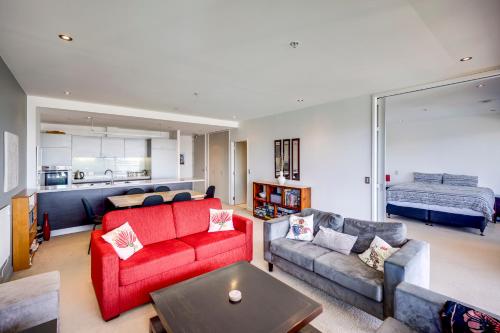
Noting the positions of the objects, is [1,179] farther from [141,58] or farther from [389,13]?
[389,13]

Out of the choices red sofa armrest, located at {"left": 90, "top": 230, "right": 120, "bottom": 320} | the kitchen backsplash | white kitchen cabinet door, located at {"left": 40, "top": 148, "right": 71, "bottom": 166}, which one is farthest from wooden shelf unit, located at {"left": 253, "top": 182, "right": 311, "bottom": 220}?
white kitchen cabinet door, located at {"left": 40, "top": 148, "right": 71, "bottom": 166}

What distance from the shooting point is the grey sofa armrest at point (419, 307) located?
149 cm

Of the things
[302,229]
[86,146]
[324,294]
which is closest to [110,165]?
[86,146]

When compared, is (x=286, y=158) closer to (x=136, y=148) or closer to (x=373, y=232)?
A: (x=373, y=232)

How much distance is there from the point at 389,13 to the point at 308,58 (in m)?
0.90

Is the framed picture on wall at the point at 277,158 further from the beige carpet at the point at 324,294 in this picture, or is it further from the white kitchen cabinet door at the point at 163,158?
the white kitchen cabinet door at the point at 163,158

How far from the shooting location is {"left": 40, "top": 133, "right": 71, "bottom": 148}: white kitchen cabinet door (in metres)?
5.61

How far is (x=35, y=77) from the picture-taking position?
10.4ft

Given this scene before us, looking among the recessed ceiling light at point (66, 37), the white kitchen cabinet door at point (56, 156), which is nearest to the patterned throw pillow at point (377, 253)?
the recessed ceiling light at point (66, 37)

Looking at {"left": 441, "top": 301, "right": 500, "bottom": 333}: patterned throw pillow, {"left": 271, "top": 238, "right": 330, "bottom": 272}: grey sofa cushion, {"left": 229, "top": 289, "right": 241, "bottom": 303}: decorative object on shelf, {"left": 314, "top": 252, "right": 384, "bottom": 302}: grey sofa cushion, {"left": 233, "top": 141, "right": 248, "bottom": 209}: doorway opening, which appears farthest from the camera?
{"left": 233, "top": 141, "right": 248, "bottom": 209}: doorway opening

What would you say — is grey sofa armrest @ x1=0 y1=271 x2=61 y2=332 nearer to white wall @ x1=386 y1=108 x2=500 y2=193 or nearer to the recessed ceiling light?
the recessed ceiling light

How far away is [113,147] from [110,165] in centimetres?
59

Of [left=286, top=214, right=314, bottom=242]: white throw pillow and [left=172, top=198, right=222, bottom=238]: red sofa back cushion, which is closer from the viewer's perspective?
[left=286, top=214, right=314, bottom=242]: white throw pillow

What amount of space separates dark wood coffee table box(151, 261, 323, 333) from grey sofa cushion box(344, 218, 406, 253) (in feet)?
3.95
